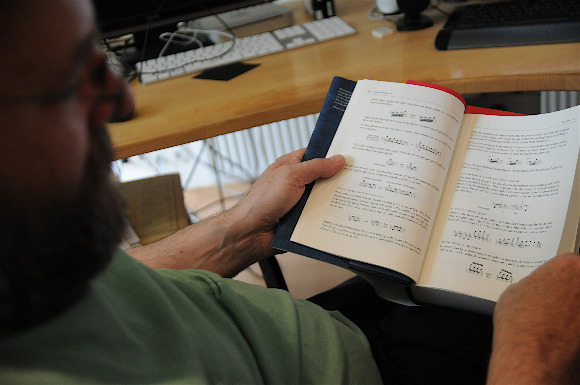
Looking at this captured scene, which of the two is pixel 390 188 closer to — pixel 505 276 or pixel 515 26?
pixel 505 276

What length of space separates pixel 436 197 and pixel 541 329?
257 millimetres

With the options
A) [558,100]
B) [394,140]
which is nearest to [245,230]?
[394,140]

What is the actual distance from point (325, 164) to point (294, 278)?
3.85ft

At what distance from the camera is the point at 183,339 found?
Answer: 621 mm

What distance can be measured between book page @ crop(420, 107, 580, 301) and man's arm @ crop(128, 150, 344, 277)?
0.20 m

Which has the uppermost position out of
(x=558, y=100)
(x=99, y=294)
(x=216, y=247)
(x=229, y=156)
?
(x=99, y=294)

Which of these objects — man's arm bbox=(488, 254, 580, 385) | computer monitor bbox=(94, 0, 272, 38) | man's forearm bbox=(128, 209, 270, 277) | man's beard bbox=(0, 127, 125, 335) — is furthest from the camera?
computer monitor bbox=(94, 0, 272, 38)

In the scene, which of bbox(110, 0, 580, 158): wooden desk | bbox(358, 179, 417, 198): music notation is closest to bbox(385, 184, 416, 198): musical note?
bbox(358, 179, 417, 198): music notation

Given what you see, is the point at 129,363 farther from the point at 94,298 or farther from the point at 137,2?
the point at 137,2

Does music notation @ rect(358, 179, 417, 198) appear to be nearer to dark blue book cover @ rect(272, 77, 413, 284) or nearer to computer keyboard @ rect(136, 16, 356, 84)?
dark blue book cover @ rect(272, 77, 413, 284)

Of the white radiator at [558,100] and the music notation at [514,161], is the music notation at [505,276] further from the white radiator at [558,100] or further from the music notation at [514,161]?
the white radiator at [558,100]

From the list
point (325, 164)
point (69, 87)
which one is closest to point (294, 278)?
point (325, 164)

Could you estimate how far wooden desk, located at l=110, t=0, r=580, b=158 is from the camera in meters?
1.13

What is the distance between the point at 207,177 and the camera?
8.98ft
